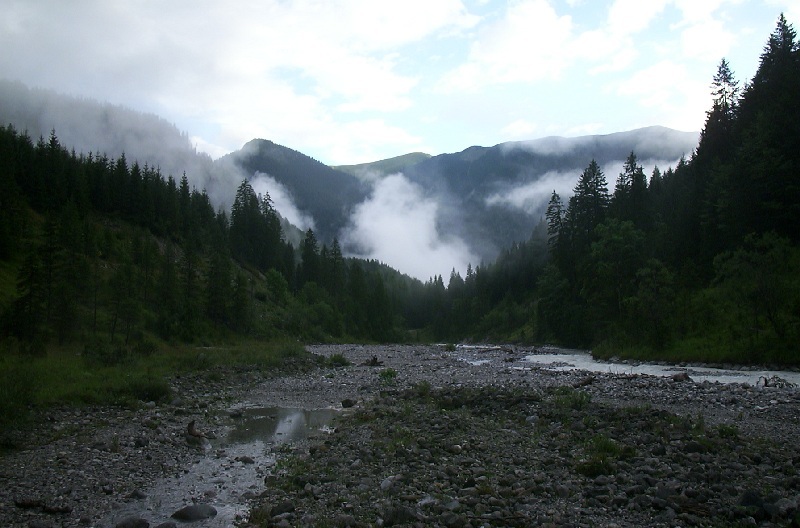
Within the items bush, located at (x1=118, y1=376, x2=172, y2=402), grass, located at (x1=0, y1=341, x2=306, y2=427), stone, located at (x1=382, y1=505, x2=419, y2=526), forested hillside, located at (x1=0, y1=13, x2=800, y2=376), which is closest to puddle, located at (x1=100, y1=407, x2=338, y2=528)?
stone, located at (x1=382, y1=505, x2=419, y2=526)

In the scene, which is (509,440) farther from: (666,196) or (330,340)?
(330,340)

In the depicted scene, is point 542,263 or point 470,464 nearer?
point 470,464

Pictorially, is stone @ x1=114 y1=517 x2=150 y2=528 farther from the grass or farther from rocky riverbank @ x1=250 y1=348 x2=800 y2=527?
the grass

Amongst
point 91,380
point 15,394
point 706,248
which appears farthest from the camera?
point 706,248

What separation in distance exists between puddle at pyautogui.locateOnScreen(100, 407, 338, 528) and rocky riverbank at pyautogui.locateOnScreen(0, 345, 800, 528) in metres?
0.20

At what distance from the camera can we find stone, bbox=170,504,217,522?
9.59 m

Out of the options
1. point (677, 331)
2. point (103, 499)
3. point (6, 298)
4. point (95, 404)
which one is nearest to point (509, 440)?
point (103, 499)

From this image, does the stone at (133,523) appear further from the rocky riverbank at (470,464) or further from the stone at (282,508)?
the stone at (282,508)

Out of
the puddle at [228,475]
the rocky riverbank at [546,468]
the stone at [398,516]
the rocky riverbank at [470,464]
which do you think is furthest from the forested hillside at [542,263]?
the stone at [398,516]

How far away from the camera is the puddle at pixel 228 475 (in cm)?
991

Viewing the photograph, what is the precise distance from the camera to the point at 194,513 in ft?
31.8

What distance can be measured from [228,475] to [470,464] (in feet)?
20.2

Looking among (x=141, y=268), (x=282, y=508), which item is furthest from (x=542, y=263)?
(x=282, y=508)

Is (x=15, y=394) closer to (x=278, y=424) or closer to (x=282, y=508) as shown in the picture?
(x=278, y=424)
